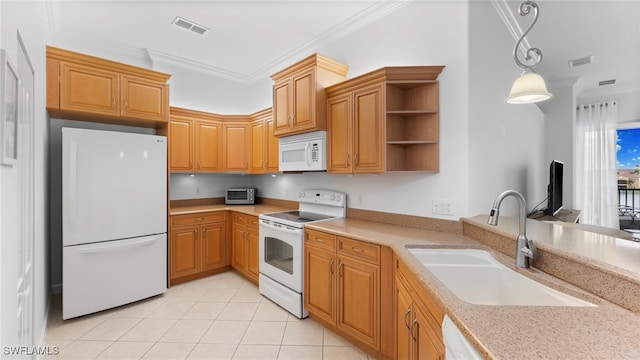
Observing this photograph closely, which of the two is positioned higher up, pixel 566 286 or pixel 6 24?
pixel 6 24

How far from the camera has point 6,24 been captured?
1.24 m

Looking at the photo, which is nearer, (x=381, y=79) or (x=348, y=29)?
(x=381, y=79)

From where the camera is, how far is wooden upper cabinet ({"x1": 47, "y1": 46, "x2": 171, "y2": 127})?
257 cm

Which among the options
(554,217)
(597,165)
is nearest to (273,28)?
(554,217)

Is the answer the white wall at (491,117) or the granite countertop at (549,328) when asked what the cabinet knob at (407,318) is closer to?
the granite countertop at (549,328)

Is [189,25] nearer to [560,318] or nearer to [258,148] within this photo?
[258,148]

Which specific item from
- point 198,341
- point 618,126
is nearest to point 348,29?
point 198,341

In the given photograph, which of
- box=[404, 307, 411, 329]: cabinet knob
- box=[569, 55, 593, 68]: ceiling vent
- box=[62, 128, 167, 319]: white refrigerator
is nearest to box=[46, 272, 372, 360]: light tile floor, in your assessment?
box=[62, 128, 167, 319]: white refrigerator

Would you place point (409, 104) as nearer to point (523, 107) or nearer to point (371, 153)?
point (371, 153)

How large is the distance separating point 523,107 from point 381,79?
2200 mm

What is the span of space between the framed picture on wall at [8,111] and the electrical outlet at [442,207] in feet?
8.64

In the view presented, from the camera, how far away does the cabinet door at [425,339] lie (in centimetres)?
116

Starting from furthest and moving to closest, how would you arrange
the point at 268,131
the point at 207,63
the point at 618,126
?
the point at 618,126 → the point at 207,63 → the point at 268,131

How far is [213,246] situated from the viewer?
369 cm
